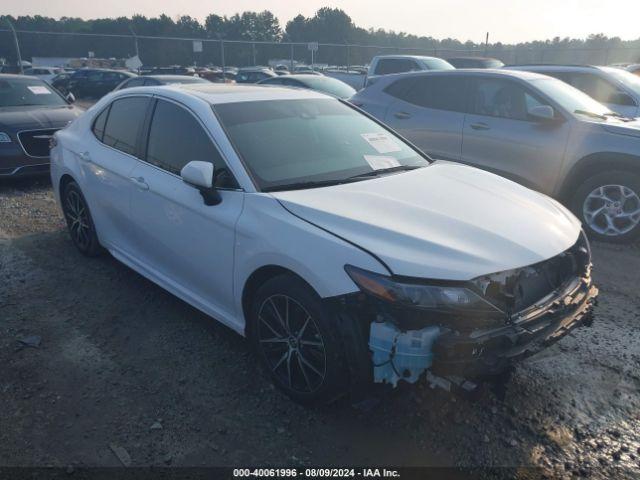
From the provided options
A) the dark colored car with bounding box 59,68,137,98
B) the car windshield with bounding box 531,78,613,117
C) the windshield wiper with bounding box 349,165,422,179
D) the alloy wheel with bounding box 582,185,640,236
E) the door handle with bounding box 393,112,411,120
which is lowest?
the dark colored car with bounding box 59,68,137,98

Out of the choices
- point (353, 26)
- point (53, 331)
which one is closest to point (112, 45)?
point (53, 331)

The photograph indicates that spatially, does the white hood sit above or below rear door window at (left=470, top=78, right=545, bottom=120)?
below

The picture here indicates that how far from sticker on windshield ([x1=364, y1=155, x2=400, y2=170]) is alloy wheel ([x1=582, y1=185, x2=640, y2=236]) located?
9.70ft

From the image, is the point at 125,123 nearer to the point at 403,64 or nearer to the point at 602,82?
the point at 602,82

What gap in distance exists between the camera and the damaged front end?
2.35m

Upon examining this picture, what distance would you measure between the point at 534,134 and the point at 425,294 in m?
4.20

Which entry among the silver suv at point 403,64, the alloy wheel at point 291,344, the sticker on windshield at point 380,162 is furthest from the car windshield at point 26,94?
the silver suv at point 403,64

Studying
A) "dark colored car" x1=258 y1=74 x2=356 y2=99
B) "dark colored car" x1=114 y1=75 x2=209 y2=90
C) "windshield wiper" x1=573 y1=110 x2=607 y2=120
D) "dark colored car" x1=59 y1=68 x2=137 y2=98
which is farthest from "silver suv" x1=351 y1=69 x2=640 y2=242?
"dark colored car" x1=59 y1=68 x2=137 y2=98

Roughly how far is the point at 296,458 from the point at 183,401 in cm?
80

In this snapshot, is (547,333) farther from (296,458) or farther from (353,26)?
(353,26)

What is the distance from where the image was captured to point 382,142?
3959 mm

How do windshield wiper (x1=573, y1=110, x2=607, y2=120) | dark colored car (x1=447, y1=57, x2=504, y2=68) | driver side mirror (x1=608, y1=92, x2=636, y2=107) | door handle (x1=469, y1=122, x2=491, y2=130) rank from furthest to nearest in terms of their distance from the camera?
dark colored car (x1=447, y1=57, x2=504, y2=68) < driver side mirror (x1=608, y1=92, x2=636, y2=107) < door handle (x1=469, y1=122, x2=491, y2=130) < windshield wiper (x1=573, y1=110, x2=607, y2=120)

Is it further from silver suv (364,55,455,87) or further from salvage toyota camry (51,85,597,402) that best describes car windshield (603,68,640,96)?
salvage toyota camry (51,85,597,402)

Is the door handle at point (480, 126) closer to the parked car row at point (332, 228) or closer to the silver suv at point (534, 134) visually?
the silver suv at point (534, 134)
